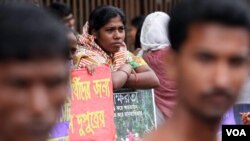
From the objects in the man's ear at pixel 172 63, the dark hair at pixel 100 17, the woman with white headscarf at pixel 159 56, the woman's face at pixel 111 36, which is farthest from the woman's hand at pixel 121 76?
the man's ear at pixel 172 63

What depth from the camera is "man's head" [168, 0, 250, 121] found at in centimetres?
254

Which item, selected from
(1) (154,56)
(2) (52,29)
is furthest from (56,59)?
(1) (154,56)

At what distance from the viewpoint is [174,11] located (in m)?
2.66

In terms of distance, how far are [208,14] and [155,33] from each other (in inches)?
170

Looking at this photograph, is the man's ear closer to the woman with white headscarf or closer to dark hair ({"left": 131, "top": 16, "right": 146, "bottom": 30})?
the woman with white headscarf

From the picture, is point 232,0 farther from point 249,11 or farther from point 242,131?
point 242,131

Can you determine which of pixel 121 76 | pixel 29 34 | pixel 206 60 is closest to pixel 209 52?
pixel 206 60

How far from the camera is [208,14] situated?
2590mm

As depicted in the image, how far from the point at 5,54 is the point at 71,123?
3.26m

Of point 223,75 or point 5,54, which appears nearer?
point 5,54

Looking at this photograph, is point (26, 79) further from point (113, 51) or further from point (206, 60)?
point (113, 51)

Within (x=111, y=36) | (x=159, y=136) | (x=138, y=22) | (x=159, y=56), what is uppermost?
(x=138, y=22)

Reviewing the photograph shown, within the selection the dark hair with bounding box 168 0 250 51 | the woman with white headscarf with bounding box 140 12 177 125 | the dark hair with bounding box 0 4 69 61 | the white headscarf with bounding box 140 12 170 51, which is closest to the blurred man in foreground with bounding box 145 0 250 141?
the dark hair with bounding box 168 0 250 51

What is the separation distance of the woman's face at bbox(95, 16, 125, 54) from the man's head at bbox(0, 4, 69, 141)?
11.7ft
